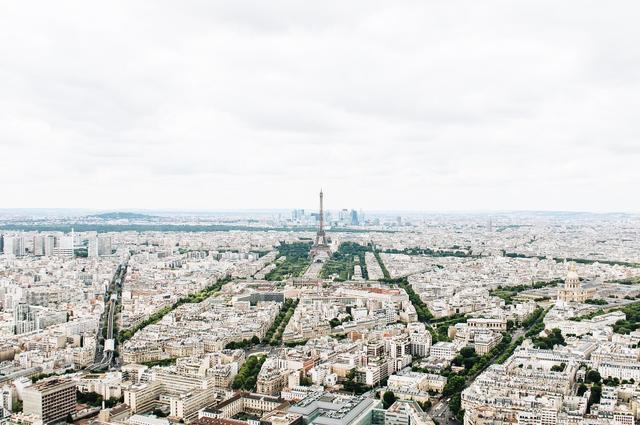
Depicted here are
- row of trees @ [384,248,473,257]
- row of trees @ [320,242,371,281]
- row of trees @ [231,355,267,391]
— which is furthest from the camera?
row of trees @ [384,248,473,257]

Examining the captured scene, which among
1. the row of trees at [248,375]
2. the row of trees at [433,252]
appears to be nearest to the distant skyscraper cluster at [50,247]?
the row of trees at [433,252]

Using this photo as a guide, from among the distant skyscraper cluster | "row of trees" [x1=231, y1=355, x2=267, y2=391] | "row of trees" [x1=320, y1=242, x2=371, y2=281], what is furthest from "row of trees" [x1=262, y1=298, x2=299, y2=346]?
the distant skyscraper cluster


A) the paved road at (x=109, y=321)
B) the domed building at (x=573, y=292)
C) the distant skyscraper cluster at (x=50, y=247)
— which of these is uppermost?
the distant skyscraper cluster at (x=50, y=247)

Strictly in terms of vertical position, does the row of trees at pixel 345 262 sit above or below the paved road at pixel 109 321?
above

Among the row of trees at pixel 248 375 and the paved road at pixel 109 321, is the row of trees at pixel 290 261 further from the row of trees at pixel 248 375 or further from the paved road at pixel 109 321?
the row of trees at pixel 248 375

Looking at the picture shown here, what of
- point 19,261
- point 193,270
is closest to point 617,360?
point 193,270

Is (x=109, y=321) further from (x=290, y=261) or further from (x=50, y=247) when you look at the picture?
(x=50, y=247)

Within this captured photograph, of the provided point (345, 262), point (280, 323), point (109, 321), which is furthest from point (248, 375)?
point (345, 262)

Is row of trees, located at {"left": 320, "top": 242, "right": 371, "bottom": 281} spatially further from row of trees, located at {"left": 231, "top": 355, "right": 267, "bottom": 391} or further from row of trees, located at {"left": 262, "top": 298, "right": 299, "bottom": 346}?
row of trees, located at {"left": 231, "top": 355, "right": 267, "bottom": 391}

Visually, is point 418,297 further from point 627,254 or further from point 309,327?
point 627,254
